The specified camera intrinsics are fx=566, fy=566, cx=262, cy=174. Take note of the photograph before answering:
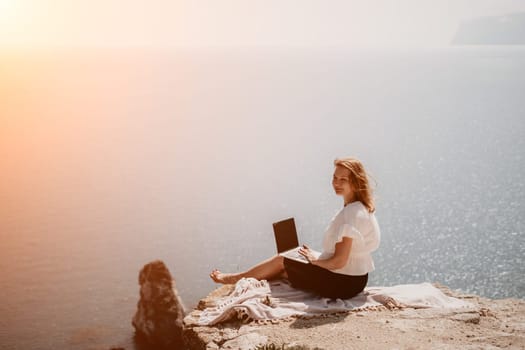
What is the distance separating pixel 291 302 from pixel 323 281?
1.75ft

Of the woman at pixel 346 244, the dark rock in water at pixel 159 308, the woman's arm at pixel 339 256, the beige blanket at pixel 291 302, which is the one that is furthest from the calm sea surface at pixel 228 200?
the woman's arm at pixel 339 256

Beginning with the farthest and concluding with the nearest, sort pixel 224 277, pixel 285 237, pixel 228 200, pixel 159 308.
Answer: pixel 228 200 → pixel 159 308 → pixel 285 237 → pixel 224 277

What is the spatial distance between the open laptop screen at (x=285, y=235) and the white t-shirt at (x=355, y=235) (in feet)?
2.92

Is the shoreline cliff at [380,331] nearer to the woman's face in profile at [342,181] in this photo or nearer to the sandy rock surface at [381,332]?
the sandy rock surface at [381,332]

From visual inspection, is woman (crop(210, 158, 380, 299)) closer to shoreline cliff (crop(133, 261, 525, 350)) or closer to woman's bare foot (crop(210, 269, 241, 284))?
shoreline cliff (crop(133, 261, 525, 350))

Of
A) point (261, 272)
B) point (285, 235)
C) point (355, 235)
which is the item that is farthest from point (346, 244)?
point (261, 272)

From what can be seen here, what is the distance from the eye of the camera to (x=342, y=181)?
7.82 m

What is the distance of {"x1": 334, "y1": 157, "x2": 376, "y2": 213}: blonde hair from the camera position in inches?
307

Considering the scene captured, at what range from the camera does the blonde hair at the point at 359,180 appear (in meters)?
7.79

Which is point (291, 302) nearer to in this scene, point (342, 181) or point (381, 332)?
point (381, 332)

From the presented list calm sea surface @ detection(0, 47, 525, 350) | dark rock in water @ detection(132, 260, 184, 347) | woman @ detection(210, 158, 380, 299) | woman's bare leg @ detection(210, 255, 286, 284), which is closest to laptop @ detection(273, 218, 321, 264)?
woman's bare leg @ detection(210, 255, 286, 284)

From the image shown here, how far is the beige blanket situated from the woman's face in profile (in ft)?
5.09

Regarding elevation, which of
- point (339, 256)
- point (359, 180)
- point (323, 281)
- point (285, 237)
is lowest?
point (323, 281)

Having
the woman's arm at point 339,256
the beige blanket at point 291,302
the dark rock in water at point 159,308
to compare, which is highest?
the woman's arm at point 339,256
